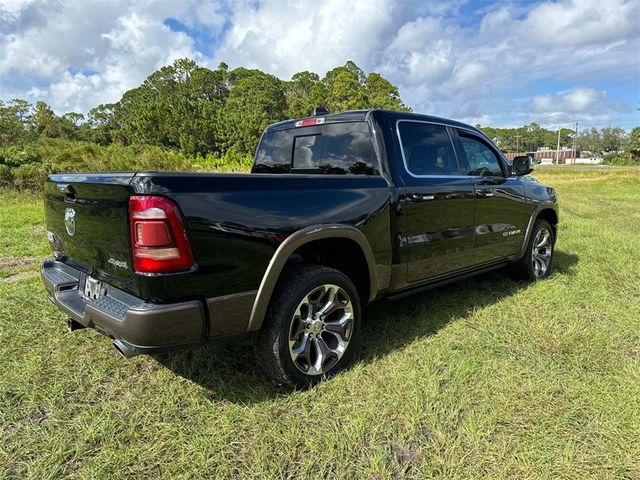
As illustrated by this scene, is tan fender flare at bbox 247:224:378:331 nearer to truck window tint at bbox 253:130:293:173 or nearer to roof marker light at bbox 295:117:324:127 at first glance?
roof marker light at bbox 295:117:324:127

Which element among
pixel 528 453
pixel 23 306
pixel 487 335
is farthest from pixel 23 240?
pixel 528 453

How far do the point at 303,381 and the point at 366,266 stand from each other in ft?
2.93

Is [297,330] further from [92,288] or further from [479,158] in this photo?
[479,158]

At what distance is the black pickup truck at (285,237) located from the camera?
7.04 ft

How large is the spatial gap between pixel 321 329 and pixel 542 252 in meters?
3.55

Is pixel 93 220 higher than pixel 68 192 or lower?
lower

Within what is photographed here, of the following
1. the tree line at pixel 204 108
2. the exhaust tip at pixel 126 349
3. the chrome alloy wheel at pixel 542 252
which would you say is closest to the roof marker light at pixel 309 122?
the exhaust tip at pixel 126 349

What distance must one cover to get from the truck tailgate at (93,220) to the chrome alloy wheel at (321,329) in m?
1.05

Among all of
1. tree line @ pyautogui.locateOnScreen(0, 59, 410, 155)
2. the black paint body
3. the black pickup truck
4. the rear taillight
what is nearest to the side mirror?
the black paint body

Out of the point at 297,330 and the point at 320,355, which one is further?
the point at 320,355

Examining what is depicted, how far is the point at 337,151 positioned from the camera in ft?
11.5

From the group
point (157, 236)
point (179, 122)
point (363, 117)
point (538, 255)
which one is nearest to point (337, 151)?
point (363, 117)

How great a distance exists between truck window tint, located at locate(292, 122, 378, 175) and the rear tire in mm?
2579

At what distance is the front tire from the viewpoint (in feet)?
8.48
